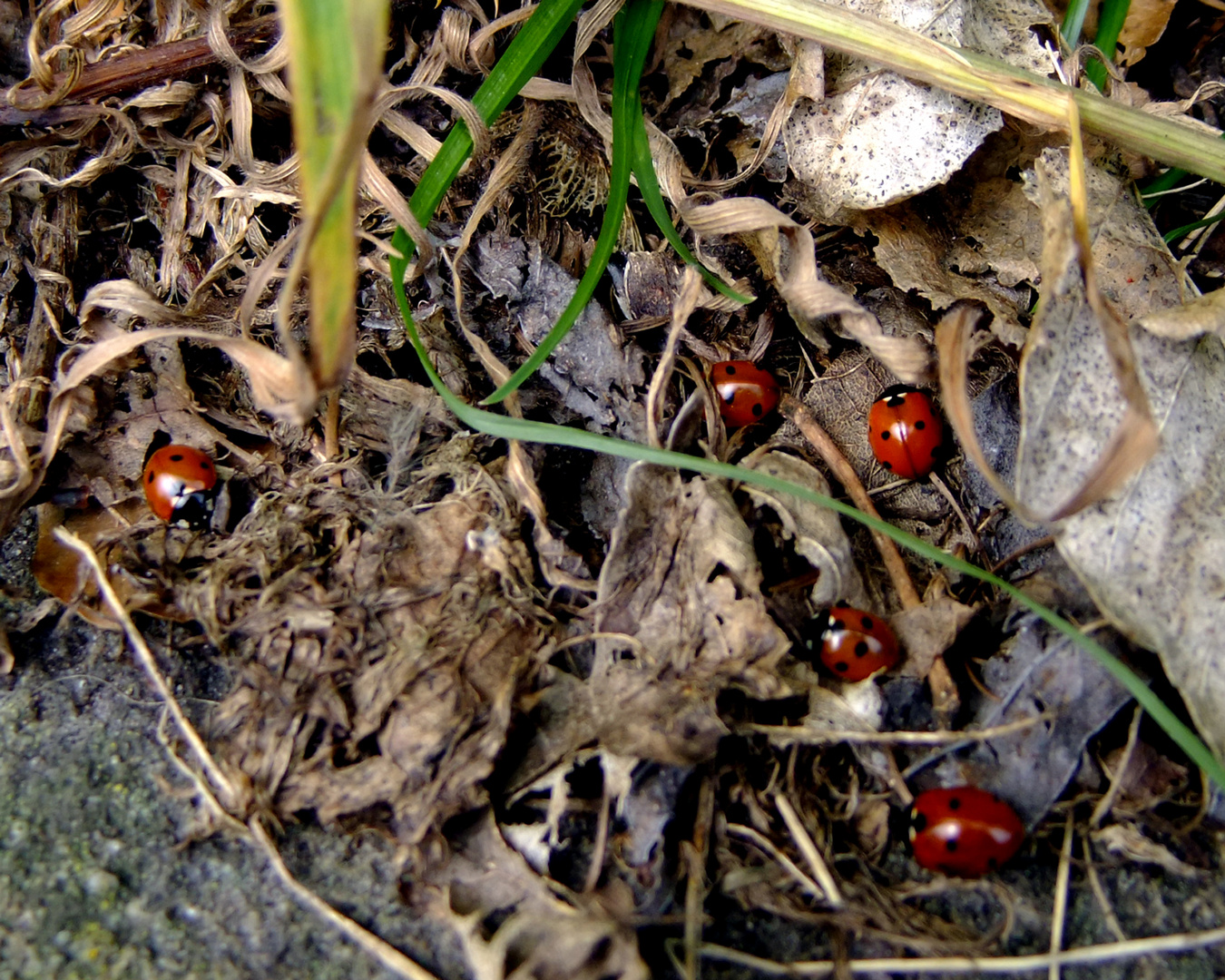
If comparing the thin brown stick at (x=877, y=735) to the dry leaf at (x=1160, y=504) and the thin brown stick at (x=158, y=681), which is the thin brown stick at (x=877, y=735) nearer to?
the dry leaf at (x=1160, y=504)

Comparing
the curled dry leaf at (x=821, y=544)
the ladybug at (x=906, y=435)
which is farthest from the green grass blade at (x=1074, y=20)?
the curled dry leaf at (x=821, y=544)

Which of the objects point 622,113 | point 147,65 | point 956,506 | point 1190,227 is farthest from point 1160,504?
point 147,65

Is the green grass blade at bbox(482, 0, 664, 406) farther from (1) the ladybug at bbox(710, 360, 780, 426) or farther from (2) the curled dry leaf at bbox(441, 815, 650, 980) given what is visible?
(2) the curled dry leaf at bbox(441, 815, 650, 980)

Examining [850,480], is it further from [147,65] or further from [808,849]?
[147,65]

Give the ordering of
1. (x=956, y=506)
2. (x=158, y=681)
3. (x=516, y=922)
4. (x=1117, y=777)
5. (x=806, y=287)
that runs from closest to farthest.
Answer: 1. (x=516, y=922)
2. (x=1117, y=777)
3. (x=158, y=681)
4. (x=806, y=287)
5. (x=956, y=506)

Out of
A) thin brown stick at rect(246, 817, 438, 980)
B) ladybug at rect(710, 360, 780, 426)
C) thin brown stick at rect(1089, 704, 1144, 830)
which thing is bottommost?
thin brown stick at rect(246, 817, 438, 980)

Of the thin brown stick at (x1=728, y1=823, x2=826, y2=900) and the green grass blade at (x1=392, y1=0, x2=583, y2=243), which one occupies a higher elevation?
the green grass blade at (x1=392, y1=0, x2=583, y2=243)

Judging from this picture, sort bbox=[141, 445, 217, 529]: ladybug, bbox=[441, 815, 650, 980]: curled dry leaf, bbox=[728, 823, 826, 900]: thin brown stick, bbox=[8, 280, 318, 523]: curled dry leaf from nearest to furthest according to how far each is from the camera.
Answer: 1. bbox=[441, 815, 650, 980]: curled dry leaf
2. bbox=[728, 823, 826, 900]: thin brown stick
3. bbox=[8, 280, 318, 523]: curled dry leaf
4. bbox=[141, 445, 217, 529]: ladybug

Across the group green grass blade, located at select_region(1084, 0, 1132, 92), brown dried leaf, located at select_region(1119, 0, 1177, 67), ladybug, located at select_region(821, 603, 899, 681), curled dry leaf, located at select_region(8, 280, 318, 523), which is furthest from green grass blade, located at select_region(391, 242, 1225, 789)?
brown dried leaf, located at select_region(1119, 0, 1177, 67)
